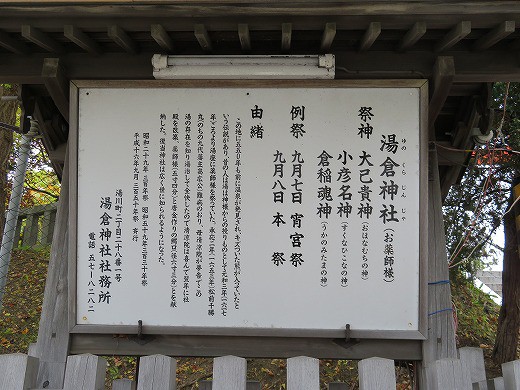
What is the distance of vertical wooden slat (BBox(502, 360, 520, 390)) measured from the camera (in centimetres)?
269

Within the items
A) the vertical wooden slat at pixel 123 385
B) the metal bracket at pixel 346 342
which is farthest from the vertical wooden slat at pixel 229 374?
the vertical wooden slat at pixel 123 385

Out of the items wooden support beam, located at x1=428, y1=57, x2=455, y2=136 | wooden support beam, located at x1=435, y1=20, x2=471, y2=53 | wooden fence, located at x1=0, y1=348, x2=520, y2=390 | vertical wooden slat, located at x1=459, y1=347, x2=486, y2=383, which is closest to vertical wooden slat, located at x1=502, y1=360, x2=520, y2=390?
wooden fence, located at x1=0, y1=348, x2=520, y2=390

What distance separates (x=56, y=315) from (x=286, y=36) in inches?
97.7

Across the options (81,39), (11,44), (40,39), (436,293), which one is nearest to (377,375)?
(436,293)

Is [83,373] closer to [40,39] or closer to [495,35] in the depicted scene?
[40,39]

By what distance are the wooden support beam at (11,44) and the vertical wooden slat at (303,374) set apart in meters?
2.74

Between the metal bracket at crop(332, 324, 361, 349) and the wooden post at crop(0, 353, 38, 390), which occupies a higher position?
the metal bracket at crop(332, 324, 361, 349)

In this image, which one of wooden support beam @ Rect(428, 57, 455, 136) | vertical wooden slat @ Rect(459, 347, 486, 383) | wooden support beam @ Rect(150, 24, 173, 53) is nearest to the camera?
wooden support beam @ Rect(150, 24, 173, 53)

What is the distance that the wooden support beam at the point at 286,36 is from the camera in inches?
124

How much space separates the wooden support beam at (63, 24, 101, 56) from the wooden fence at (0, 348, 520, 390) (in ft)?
6.43

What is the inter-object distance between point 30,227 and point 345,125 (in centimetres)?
1110

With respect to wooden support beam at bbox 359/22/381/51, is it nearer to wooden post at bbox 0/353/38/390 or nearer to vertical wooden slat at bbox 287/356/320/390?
vertical wooden slat at bbox 287/356/320/390

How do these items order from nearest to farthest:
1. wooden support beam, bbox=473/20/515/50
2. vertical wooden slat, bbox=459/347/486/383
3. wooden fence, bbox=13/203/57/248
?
wooden support beam, bbox=473/20/515/50
vertical wooden slat, bbox=459/347/486/383
wooden fence, bbox=13/203/57/248

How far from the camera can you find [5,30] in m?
3.35
